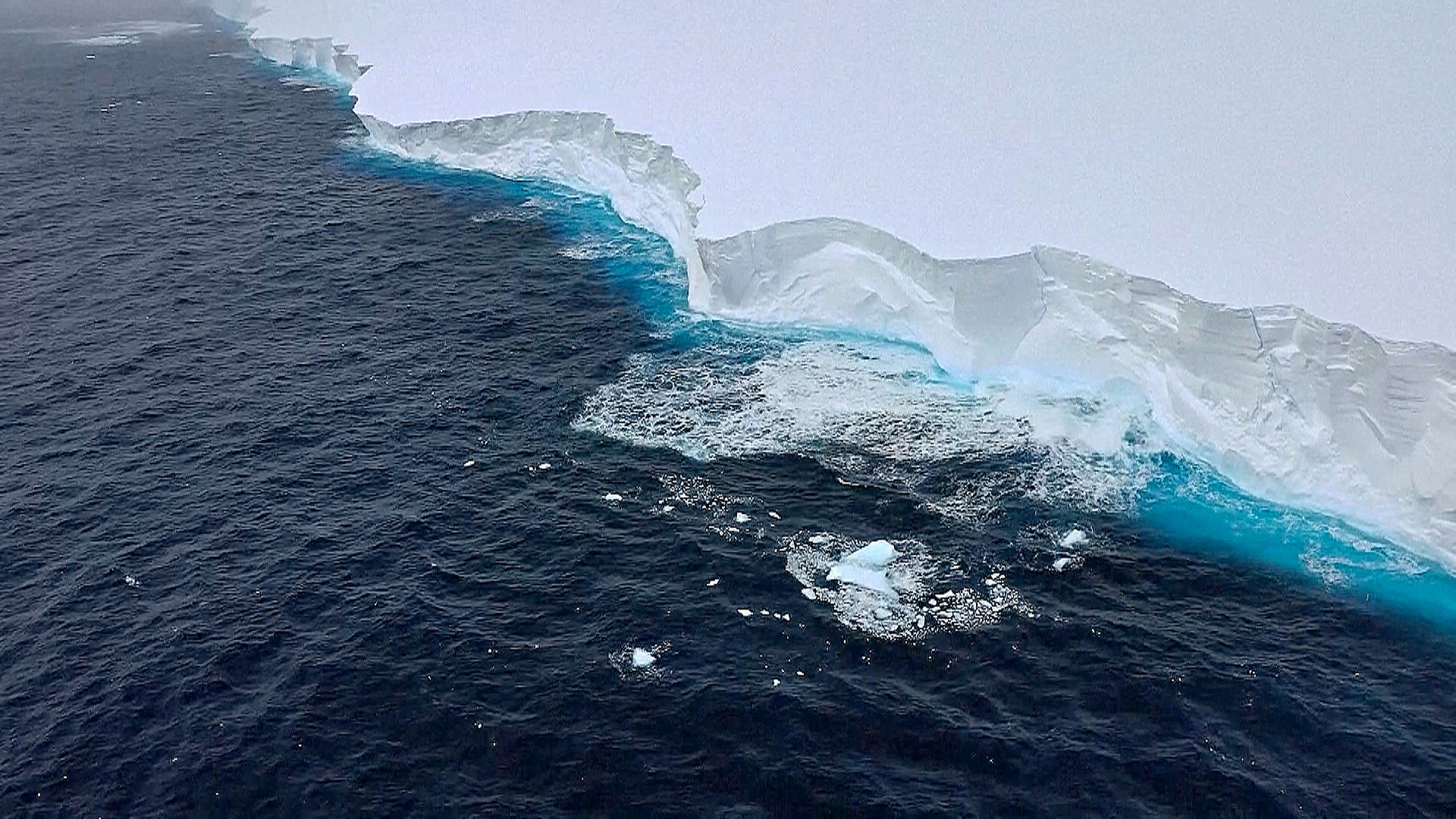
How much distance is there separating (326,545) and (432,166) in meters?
40.5

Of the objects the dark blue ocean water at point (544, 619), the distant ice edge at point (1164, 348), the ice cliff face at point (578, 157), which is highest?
the distant ice edge at point (1164, 348)

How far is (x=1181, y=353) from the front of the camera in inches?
1516

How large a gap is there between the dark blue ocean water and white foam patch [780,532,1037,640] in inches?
15.4

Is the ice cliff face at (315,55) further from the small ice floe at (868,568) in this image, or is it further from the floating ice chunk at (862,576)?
the floating ice chunk at (862,576)

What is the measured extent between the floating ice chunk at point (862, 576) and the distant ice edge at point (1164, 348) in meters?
13.4

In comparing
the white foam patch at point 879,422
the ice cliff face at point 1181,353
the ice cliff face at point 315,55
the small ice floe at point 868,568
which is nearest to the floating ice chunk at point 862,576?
the small ice floe at point 868,568

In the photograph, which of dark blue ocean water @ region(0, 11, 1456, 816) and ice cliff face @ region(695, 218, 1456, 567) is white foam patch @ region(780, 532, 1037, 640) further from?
ice cliff face @ region(695, 218, 1456, 567)

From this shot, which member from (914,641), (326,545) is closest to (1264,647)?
(914,641)

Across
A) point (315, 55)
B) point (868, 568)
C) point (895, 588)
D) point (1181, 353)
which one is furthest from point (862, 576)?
point (315, 55)

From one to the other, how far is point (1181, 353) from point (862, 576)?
51.4ft

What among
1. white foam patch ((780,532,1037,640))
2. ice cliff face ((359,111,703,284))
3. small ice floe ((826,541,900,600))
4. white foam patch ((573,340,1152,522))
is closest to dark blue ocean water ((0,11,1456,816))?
white foam patch ((780,532,1037,640))

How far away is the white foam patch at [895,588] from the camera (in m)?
30.3

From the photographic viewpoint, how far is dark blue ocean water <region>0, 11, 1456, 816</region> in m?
25.8

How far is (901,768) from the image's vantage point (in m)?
25.8
